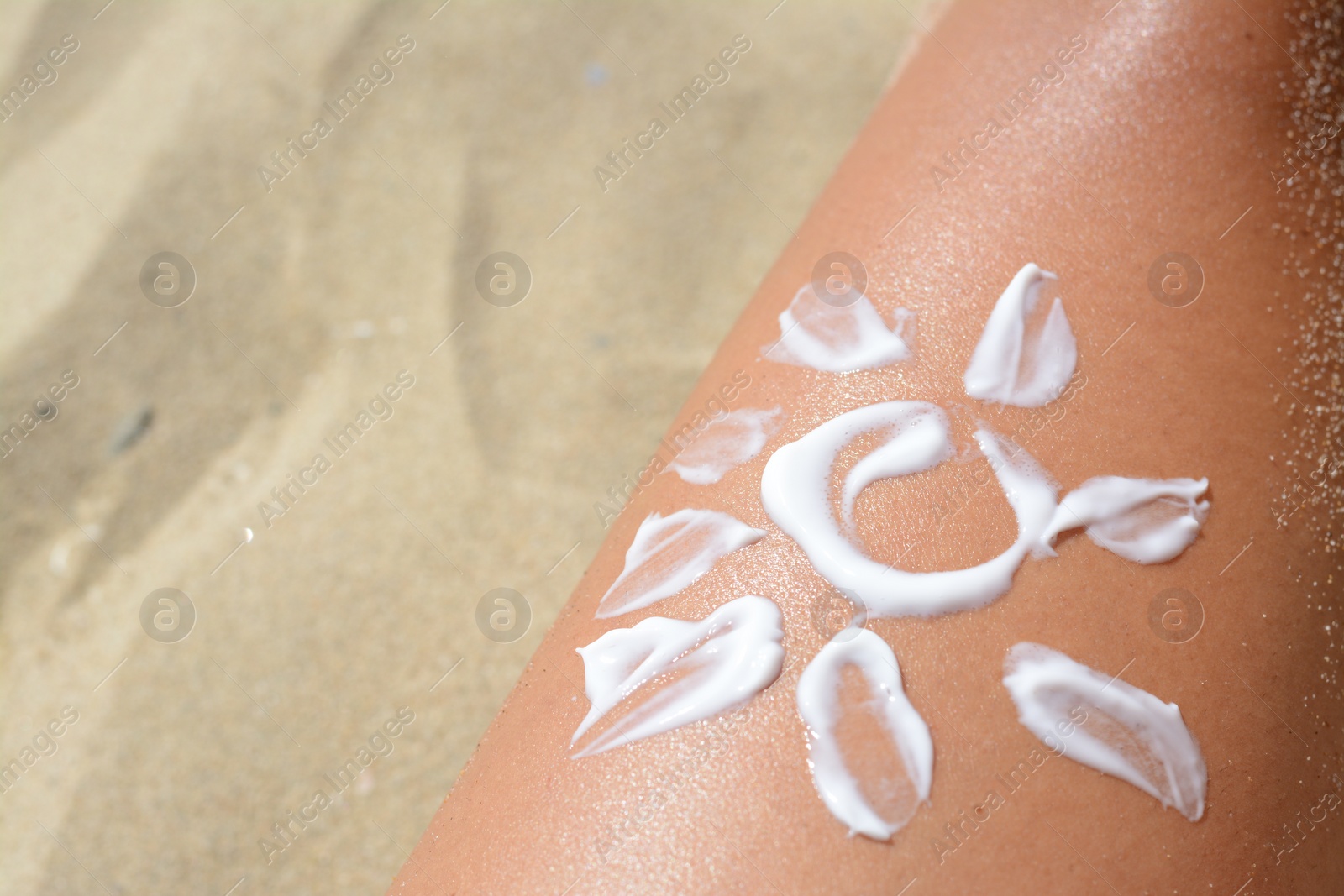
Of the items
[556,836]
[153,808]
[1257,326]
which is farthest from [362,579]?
[1257,326]

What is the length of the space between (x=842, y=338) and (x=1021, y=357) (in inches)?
6.6

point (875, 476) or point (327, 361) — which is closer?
point (875, 476)

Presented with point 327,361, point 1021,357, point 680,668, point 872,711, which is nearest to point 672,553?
point 680,668

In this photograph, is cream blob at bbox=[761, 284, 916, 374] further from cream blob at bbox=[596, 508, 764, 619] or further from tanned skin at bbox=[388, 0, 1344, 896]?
cream blob at bbox=[596, 508, 764, 619]

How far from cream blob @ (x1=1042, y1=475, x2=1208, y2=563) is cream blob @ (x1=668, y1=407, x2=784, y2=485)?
265mm

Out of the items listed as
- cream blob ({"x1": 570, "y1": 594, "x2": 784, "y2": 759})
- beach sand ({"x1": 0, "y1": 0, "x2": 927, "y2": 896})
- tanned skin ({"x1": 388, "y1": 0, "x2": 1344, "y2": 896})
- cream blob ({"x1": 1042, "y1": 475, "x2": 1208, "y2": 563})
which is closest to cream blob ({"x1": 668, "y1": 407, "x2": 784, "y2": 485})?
tanned skin ({"x1": 388, "y1": 0, "x2": 1344, "y2": 896})

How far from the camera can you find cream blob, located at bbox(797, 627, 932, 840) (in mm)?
691

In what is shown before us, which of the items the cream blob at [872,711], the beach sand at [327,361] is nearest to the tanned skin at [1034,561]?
the cream blob at [872,711]

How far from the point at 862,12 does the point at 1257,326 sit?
1.10 metres

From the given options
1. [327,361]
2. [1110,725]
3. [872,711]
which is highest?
[327,361]

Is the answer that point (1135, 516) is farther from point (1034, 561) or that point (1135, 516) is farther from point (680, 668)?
point (680, 668)

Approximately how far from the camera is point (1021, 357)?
2.75 feet

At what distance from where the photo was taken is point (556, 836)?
0.71m

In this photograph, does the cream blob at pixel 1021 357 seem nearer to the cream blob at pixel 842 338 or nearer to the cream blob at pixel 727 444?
the cream blob at pixel 842 338
